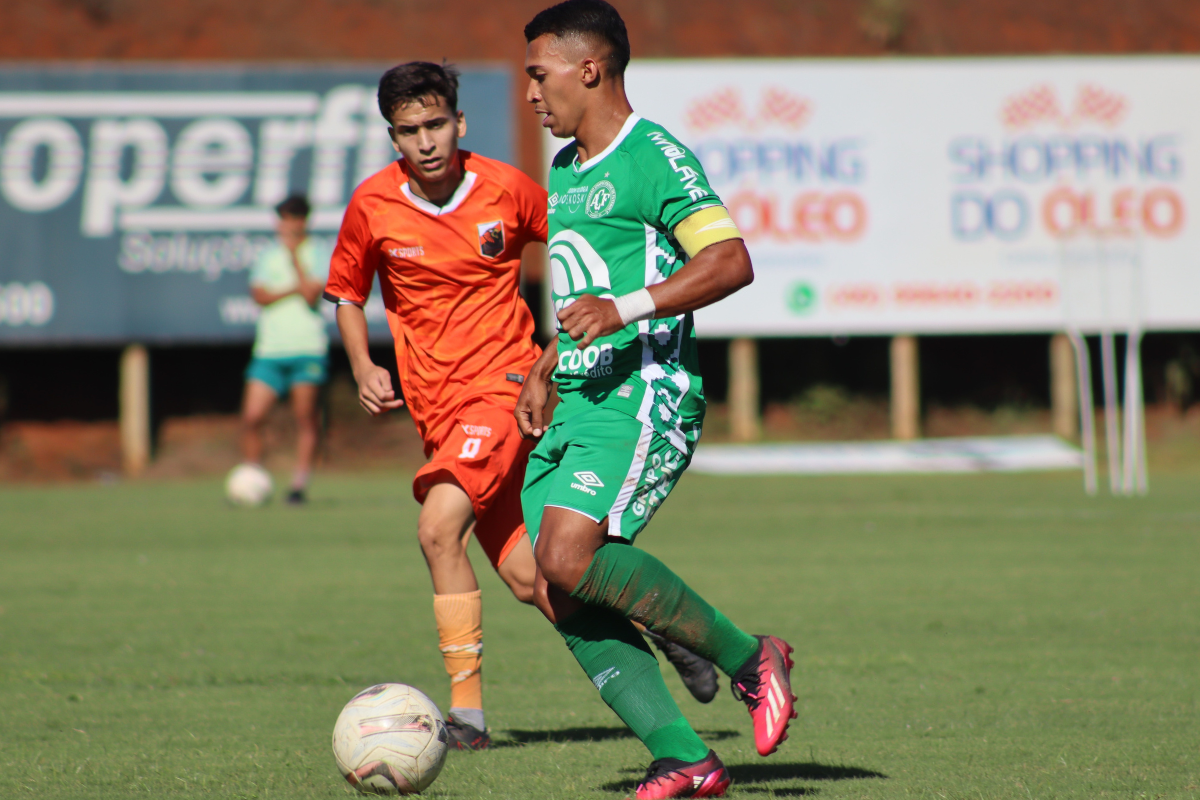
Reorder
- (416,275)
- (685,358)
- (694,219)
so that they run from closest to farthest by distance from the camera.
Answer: (694,219) < (685,358) < (416,275)

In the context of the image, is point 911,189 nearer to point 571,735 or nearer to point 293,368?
point 293,368

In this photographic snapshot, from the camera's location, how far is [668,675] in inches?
212

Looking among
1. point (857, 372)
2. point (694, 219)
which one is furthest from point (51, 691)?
point (857, 372)

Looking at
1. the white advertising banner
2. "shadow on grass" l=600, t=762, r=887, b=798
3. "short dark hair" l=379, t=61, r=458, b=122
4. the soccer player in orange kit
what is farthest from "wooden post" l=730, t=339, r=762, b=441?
"shadow on grass" l=600, t=762, r=887, b=798

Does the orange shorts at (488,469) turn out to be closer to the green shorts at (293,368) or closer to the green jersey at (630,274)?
the green jersey at (630,274)

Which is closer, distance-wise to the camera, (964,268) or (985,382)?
(964,268)

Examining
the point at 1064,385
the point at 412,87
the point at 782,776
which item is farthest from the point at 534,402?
the point at 1064,385

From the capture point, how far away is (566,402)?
3621 millimetres

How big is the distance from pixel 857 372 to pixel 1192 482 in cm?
564

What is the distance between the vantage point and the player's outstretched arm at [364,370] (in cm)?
434

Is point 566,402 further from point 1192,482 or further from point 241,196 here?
point 241,196

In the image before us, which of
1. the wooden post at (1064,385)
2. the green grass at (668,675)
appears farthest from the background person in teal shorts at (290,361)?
the wooden post at (1064,385)

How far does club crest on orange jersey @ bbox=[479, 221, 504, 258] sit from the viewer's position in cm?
467

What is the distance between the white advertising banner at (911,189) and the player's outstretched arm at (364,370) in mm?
12187
